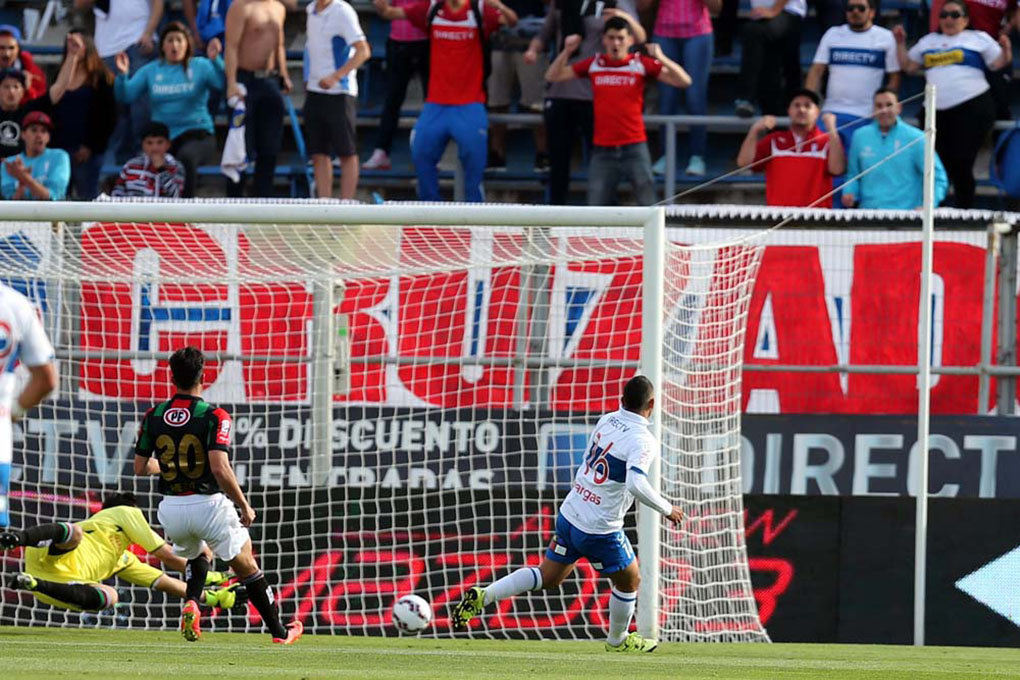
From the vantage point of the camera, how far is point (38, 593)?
9.96m

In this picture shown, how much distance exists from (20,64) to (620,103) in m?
5.25

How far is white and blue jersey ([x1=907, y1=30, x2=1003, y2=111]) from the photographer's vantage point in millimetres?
13641

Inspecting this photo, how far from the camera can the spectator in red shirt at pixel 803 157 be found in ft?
43.6

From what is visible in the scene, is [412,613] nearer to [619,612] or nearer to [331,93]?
[619,612]

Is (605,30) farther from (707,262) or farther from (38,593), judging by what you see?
(38,593)

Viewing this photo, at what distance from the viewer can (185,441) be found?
9008mm

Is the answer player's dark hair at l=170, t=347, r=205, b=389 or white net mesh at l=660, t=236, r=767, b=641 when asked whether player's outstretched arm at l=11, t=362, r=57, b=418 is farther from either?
white net mesh at l=660, t=236, r=767, b=641

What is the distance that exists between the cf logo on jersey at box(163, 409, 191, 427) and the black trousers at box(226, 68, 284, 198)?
18.6 ft

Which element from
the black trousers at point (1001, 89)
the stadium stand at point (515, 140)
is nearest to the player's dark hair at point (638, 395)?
the stadium stand at point (515, 140)

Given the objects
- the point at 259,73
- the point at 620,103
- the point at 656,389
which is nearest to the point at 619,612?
the point at 656,389

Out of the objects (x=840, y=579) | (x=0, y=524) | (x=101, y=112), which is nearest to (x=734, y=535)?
(x=840, y=579)

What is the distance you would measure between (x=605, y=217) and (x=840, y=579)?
2926mm

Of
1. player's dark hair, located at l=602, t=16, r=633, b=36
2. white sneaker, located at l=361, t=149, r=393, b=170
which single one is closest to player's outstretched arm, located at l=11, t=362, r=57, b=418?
player's dark hair, located at l=602, t=16, r=633, b=36

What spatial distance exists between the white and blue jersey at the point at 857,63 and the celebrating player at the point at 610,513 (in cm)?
586
